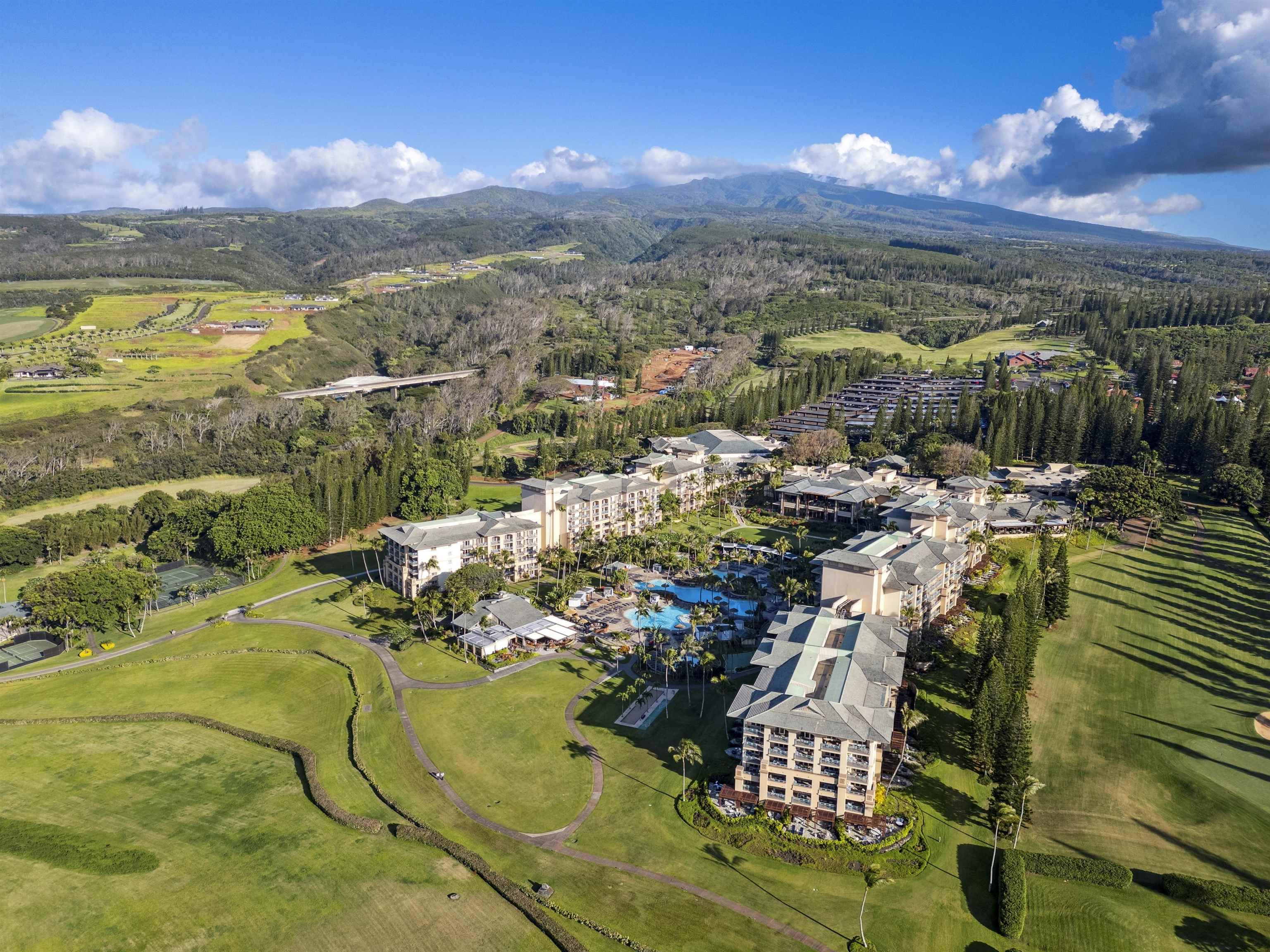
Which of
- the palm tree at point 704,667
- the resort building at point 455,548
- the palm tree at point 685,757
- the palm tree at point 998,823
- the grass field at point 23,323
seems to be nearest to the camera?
the palm tree at point 998,823

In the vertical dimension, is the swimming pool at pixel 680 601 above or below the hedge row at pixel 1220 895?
below

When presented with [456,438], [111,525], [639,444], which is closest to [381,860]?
[111,525]

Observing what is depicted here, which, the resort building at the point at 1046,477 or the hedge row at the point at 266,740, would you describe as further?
the resort building at the point at 1046,477

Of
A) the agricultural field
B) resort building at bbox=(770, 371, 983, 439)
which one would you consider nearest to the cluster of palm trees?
resort building at bbox=(770, 371, 983, 439)

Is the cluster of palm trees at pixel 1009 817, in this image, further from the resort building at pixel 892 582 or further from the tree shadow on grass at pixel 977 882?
the resort building at pixel 892 582

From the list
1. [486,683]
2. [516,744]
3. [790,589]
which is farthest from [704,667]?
[486,683]

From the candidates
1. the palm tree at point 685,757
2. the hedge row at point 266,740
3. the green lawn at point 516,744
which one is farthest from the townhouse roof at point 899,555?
the hedge row at point 266,740
